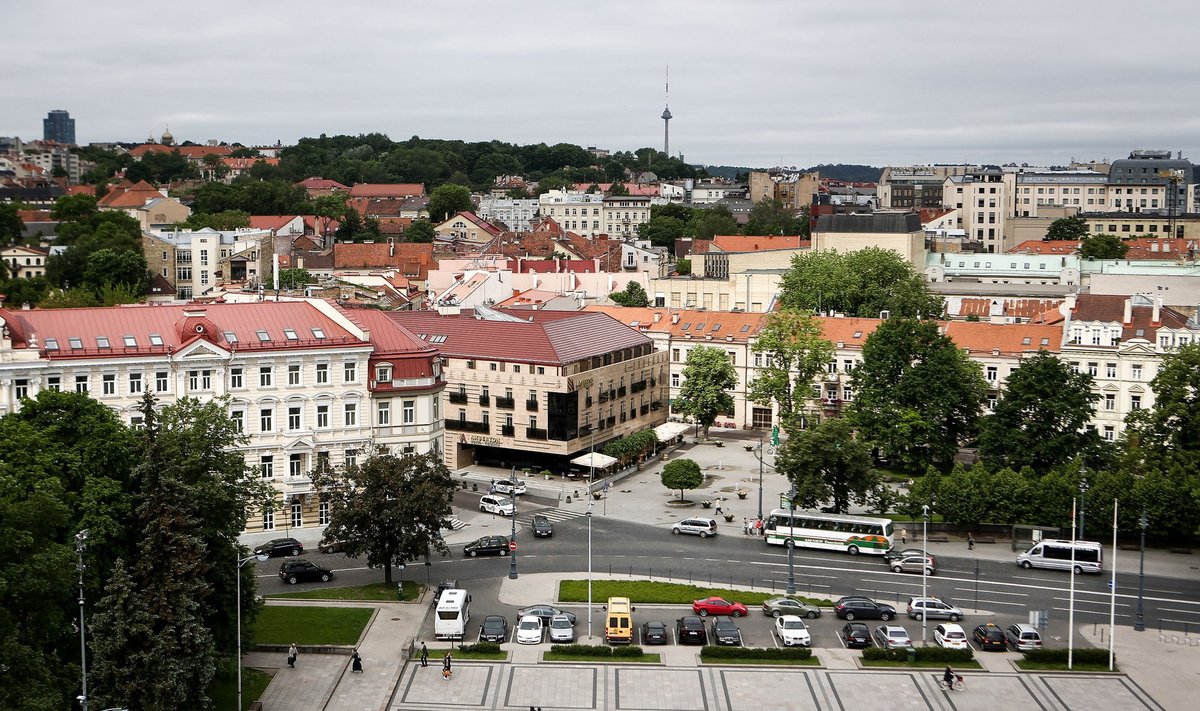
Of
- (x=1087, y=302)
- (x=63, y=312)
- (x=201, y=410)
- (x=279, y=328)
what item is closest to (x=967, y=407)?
(x=1087, y=302)

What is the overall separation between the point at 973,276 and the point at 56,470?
387ft

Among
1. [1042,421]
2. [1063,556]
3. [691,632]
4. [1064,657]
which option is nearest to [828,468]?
[1063,556]

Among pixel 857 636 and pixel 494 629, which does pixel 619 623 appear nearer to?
pixel 494 629

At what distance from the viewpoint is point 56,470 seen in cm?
4484

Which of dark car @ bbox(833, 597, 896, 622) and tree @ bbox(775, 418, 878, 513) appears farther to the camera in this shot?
tree @ bbox(775, 418, 878, 513)

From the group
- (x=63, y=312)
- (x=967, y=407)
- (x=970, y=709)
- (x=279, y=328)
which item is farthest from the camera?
(x=967, y=407)

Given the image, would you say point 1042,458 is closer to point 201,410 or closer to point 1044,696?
point 1044,696

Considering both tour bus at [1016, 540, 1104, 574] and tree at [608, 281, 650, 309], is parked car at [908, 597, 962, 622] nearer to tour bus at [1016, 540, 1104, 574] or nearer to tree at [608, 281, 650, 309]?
tour bus at [1016, 540, 1104, 574]

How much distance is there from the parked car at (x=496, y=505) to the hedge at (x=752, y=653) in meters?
25.0

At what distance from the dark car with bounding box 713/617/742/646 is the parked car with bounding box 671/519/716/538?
16107 mm

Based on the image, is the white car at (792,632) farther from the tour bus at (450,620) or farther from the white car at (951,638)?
the tour bus at (450,620)

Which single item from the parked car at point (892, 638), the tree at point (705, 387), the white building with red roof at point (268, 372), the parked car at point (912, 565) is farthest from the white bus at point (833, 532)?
the tree at point (705, 387)

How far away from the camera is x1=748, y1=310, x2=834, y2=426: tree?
300 feet

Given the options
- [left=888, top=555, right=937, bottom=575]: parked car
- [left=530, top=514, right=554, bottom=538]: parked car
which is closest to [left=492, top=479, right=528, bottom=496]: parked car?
[left=530, top=514, right=554, bottom=538]: parked car
